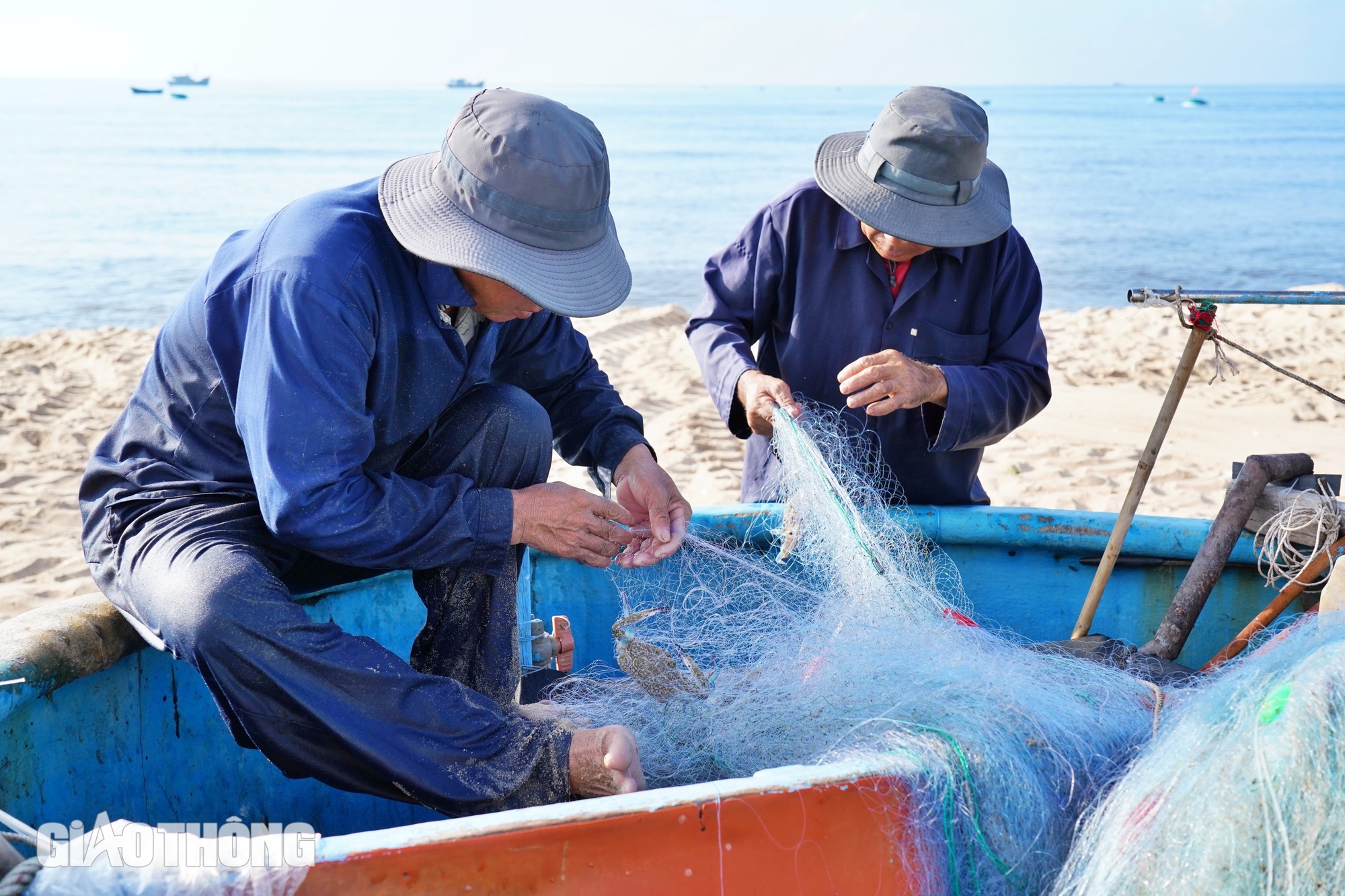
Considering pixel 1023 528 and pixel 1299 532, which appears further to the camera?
pixel 1023 528

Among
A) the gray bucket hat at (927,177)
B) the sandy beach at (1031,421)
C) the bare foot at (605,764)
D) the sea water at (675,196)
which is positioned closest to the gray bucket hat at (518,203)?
the bare foot at (605,764)

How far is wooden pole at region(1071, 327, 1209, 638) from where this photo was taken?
2844mm

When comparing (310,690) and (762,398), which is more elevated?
(762,398)

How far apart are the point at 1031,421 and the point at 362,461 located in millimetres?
6324

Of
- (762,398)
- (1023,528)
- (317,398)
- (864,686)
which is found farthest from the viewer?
(1023,528)

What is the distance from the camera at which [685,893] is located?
1.76m

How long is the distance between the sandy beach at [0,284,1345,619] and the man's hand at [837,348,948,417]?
9.18ft

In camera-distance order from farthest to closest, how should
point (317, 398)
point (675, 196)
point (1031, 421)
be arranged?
point (675, 196)
point (1031, 421)
point (317, 398)

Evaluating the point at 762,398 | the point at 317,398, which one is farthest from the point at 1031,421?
the point at 317,398

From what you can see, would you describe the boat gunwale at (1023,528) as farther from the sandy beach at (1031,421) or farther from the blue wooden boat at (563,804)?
the sandy beach at (1031,421)

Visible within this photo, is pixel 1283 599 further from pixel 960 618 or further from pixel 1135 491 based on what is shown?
pixel 960 618

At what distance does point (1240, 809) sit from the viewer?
1.67 m

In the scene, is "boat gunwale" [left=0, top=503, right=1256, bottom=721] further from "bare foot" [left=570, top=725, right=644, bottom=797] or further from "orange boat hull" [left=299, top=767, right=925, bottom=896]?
"orange boat hull" [left=299, top=767, right=925, bottom=896]

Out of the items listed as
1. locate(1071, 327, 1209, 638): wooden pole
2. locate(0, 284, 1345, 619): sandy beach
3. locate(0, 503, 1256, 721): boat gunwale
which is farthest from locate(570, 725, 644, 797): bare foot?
locate(0, 284, 1345, 619): sandy beach
